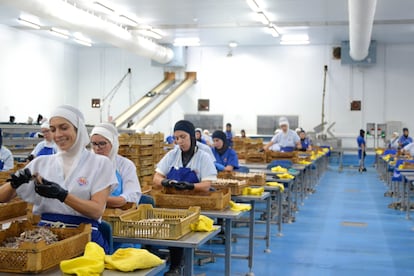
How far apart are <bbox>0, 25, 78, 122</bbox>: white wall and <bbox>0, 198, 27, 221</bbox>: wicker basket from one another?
13424 millimetres

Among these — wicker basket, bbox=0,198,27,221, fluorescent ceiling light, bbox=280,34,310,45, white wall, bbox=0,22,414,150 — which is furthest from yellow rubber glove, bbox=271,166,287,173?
white wall, bbox=0,22,414,150

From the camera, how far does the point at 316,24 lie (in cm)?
1548

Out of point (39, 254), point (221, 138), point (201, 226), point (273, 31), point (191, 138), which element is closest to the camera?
point (39, 254)

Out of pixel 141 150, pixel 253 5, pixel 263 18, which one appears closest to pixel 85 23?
pixel 253 5

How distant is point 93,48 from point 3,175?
55.8 feet

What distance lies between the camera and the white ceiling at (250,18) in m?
12.9

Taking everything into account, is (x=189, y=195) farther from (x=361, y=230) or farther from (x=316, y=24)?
(x=316, y=24)

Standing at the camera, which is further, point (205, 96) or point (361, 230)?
point (205, 96)

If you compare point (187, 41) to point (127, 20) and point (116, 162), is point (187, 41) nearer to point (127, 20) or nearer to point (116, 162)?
point (127, 20)

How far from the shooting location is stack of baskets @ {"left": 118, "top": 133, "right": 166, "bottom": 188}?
937 centimetres

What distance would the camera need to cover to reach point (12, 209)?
148 inches

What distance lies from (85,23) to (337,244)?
813 cm

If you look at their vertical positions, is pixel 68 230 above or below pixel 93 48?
below

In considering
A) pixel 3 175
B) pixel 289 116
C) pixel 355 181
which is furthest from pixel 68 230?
pixel 289 116
